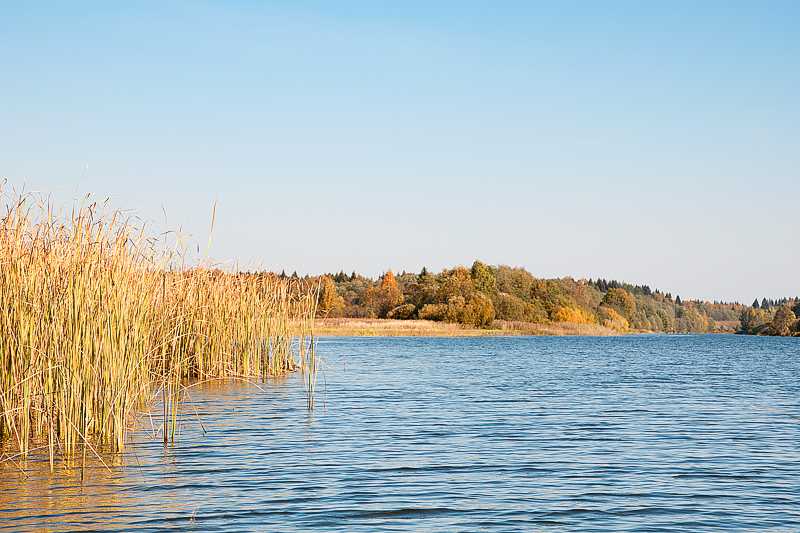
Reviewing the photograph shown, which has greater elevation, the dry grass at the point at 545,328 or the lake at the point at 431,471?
the lake at the point at 431,471

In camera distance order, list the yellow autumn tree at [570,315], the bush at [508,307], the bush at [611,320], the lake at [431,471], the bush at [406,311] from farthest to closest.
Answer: the bush at [611,320] → the yellow autumn tree at [570,315] → the bush at [406,311] → the bush at [508,307] → the lake at [431,471]

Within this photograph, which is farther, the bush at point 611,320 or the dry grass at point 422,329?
the bush at point 611,320

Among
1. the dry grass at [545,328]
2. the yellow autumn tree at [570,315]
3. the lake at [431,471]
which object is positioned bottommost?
the dry grass at [545,328]

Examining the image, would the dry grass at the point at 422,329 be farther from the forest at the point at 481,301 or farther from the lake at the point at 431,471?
the lake at the point at 431,471

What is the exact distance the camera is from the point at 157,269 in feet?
33.4

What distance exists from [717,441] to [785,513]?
15.9 ft

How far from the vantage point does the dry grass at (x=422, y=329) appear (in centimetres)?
7312

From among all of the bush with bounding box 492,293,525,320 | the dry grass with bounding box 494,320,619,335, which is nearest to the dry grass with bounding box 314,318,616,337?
the dry grass with bounding box 494,320,619,335

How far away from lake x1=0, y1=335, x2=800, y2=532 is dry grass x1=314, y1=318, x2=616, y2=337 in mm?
49653

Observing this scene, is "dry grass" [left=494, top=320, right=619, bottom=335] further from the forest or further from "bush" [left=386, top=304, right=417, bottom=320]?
"bush" [left=386, top=304, right=417, bottom=320]

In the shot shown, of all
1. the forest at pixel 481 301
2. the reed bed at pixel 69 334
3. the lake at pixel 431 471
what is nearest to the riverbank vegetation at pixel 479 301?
the forest at pixel 481 301

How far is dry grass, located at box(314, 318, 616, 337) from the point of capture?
73.1 metres

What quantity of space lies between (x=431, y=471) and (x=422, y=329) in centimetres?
6986

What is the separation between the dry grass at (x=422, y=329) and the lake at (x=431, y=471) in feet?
163
